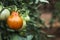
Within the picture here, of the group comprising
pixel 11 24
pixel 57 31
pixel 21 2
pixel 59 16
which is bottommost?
pixel 57 31

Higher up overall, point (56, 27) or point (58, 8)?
point (58, 8)

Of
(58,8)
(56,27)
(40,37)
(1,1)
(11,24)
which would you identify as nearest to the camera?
(11,24)

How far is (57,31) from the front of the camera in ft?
11.4

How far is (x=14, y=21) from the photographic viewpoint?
118cm

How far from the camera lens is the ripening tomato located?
117 centimetres

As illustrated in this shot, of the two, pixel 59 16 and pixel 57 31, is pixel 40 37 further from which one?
pixel 57 31

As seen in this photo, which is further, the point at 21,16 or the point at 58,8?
the point at 58,8

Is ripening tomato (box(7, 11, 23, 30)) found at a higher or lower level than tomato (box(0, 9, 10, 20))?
lower

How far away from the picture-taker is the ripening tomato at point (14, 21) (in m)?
1.17

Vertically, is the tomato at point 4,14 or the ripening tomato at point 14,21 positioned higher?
the tomato at point 4,14

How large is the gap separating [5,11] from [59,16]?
1746 mm

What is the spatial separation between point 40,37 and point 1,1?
1.37ft

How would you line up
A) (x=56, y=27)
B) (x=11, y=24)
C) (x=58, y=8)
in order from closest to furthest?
(x=11, y=24), (x=58, y=8), (x=56, y=27)

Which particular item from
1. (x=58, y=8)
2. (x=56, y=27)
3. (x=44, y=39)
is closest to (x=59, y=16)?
(x=58, y=8)
